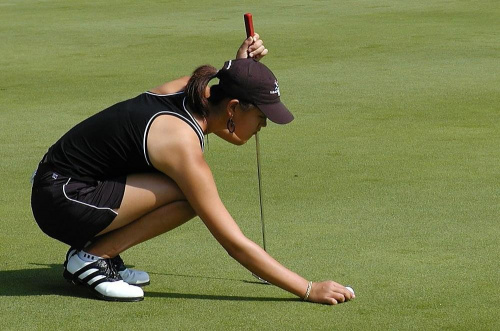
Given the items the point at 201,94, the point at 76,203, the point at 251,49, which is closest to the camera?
the point at 201,94

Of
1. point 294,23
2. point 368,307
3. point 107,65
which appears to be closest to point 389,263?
point 368,307

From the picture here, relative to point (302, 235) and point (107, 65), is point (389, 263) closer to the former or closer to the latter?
point (302, 235)

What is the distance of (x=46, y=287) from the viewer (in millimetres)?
4926

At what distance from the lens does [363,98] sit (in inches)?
390

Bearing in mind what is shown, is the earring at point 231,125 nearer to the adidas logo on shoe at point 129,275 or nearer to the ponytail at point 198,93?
the ponytail at point 198,93

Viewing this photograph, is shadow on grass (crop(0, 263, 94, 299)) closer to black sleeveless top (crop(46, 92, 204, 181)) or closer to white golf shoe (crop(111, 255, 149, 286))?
white golf shoe (crop(111, 255, 149, 286))

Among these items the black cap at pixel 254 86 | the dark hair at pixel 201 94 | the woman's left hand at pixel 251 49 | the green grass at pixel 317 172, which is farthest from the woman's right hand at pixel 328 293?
the woman's left hand at pixel 251 49

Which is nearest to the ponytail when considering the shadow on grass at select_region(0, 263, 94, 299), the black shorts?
the black shorts

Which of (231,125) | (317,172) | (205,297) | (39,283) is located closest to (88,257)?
(39,283)

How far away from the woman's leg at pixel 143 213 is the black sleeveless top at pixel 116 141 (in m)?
0.07

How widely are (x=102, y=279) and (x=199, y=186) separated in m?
0.68

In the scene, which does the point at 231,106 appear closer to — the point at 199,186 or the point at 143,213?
the point at 199,186

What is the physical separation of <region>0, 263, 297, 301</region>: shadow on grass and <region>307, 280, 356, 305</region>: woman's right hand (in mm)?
144

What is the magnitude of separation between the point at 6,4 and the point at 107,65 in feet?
24.4
